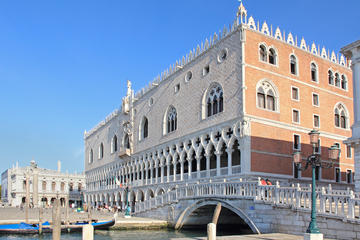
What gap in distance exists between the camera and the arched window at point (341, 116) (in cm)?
2536

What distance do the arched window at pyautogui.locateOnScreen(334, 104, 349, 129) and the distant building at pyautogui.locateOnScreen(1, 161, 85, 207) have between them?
4381 cm

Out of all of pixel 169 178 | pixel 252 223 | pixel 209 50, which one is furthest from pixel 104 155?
pixel 252 223

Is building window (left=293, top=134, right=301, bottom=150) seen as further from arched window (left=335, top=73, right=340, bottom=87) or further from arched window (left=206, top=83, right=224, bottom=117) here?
arched window (left=335, top=73, right=340, bottom=87)

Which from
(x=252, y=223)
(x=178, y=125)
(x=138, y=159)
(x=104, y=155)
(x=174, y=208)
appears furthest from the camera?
(x=104, y=155)

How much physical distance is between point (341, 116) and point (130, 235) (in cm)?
1504

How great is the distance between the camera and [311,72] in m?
24.4

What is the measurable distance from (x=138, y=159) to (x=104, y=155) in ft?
35.3

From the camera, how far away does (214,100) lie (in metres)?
23.7

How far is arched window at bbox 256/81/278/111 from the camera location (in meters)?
21.7

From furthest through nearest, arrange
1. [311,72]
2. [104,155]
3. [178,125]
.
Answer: [104,155]
[178,125]
[311,72]

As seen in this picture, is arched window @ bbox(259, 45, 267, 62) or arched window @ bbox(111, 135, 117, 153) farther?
arched window @ bbox(111, 135, 117, 153)

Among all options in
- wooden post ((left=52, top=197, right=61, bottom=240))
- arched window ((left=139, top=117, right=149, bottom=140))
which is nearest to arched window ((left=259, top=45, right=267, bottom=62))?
arched window ((left=139, top=117, right=149, bottom=140))

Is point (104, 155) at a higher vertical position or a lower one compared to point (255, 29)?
lower

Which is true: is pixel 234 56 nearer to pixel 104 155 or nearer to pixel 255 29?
pixel 255 29
